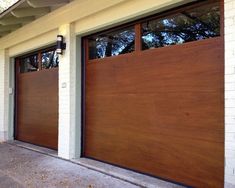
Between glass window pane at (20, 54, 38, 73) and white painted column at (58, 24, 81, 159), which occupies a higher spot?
glass window pane at (20, 54, 38, 73)

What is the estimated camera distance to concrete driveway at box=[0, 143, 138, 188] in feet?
16.1

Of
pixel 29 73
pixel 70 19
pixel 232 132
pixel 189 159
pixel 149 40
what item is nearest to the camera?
pixel 232 132

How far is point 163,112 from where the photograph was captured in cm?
485

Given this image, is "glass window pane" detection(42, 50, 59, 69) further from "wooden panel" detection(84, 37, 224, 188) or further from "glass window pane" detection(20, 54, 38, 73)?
"wooden panel" detection(84, 37, 224, 188)

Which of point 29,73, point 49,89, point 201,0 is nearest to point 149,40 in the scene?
point 201,0

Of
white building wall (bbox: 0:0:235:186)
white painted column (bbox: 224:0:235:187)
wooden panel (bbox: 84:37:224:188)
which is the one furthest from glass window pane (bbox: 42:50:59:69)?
white painted column (bbox: 224:0:235:187)

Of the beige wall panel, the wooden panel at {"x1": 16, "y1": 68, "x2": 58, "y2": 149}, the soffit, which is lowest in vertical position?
the wooden panel at {"x1": 16, "y1": 68, "x2": 58, "y2": 149}

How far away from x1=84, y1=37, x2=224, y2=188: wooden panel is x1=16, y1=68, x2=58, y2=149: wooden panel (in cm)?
159

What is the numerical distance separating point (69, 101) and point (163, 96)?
7.52 ft

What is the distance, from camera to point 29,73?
887 cm

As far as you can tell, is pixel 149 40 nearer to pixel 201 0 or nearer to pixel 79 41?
pixel 201 0

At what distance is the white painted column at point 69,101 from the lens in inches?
255

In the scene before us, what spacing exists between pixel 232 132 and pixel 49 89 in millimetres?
5150

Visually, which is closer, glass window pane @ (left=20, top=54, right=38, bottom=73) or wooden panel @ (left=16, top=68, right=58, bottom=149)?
wooden panel @ (left=16, top=68, right=58, bottom=149)
